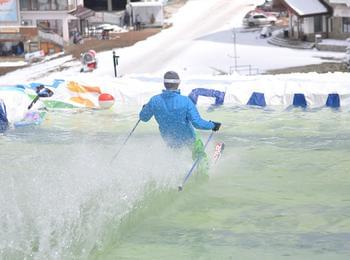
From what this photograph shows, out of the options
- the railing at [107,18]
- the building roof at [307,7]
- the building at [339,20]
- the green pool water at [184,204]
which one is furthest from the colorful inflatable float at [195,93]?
the railing at [107,18]

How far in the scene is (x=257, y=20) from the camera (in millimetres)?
52688

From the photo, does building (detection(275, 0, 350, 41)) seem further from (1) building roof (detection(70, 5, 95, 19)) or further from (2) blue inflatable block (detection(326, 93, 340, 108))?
(2) blue inflatable block (detection(326, 93, 340, 108))

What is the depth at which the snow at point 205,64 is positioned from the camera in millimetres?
20953

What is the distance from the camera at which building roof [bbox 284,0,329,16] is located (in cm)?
4328

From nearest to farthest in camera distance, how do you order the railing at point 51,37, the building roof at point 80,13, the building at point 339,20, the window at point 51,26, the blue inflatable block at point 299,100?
the blue inflatable block at point 299,100 → the building at point 339,20 → the railing at point 51,37 → the window at point 51,26 → the building roof at point 80,13

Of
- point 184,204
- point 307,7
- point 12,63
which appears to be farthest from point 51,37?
point 184,204

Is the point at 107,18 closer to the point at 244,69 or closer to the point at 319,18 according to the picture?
the point at 319,18

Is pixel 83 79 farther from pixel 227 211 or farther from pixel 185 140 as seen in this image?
pixel 227 211

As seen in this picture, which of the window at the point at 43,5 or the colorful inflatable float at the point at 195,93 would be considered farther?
the window at the point at 43,5

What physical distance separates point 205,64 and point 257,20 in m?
16.7

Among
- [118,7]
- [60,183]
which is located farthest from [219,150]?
[118,7]

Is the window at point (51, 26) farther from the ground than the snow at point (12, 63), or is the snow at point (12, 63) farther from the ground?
the window at point (51, 26)

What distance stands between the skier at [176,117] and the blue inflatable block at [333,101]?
9089 millimetres

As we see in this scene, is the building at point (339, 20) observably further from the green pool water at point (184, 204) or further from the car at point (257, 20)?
the green pool water at point (184, 204)
